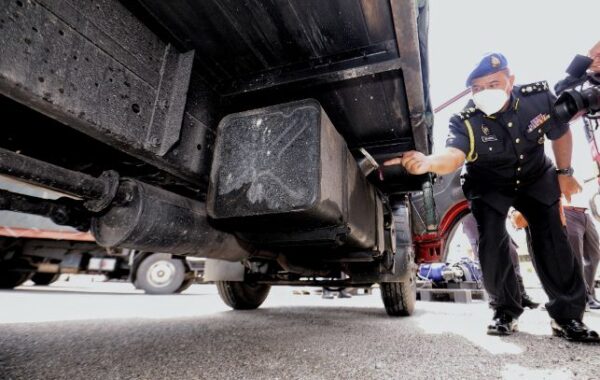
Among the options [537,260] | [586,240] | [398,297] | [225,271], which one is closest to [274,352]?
A: [225,271]

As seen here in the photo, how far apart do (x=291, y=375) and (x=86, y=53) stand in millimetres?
1078

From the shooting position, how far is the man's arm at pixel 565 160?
1.78 metres

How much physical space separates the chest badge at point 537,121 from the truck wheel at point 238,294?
2.45 meters

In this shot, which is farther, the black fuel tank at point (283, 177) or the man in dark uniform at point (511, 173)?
the man in dark uniform at point (511, 173)

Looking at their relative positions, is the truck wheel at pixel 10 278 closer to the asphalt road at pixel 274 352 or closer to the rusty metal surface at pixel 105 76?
the asphalt road at pixel 274 352

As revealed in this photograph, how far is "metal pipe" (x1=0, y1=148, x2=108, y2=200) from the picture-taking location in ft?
2.33

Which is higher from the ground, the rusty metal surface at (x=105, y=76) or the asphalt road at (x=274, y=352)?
the rusty metal surface at (x=105, y=76)

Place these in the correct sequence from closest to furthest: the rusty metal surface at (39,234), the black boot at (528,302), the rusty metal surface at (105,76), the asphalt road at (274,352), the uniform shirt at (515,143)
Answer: the rusty metal surface at (105,76)
the asphalt road at (274,352)
the uniform shirt at (515,143)
the black boot at (528,302)
the rusty metal surface at (39,234)

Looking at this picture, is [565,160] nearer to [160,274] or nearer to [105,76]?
[105,76]

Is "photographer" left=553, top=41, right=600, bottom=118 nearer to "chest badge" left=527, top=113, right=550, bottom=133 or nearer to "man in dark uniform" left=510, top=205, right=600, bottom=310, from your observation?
"chest badge" left=527, top=113, right=550, bottom=133

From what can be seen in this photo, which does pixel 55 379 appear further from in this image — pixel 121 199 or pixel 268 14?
pixel 268 14

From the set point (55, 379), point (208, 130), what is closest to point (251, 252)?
point (208, 130)

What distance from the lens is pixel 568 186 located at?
70.9 inches

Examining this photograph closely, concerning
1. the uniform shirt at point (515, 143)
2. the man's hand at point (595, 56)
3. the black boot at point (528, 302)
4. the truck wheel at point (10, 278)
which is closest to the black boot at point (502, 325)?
the uniform shirt at point (515, 143)
